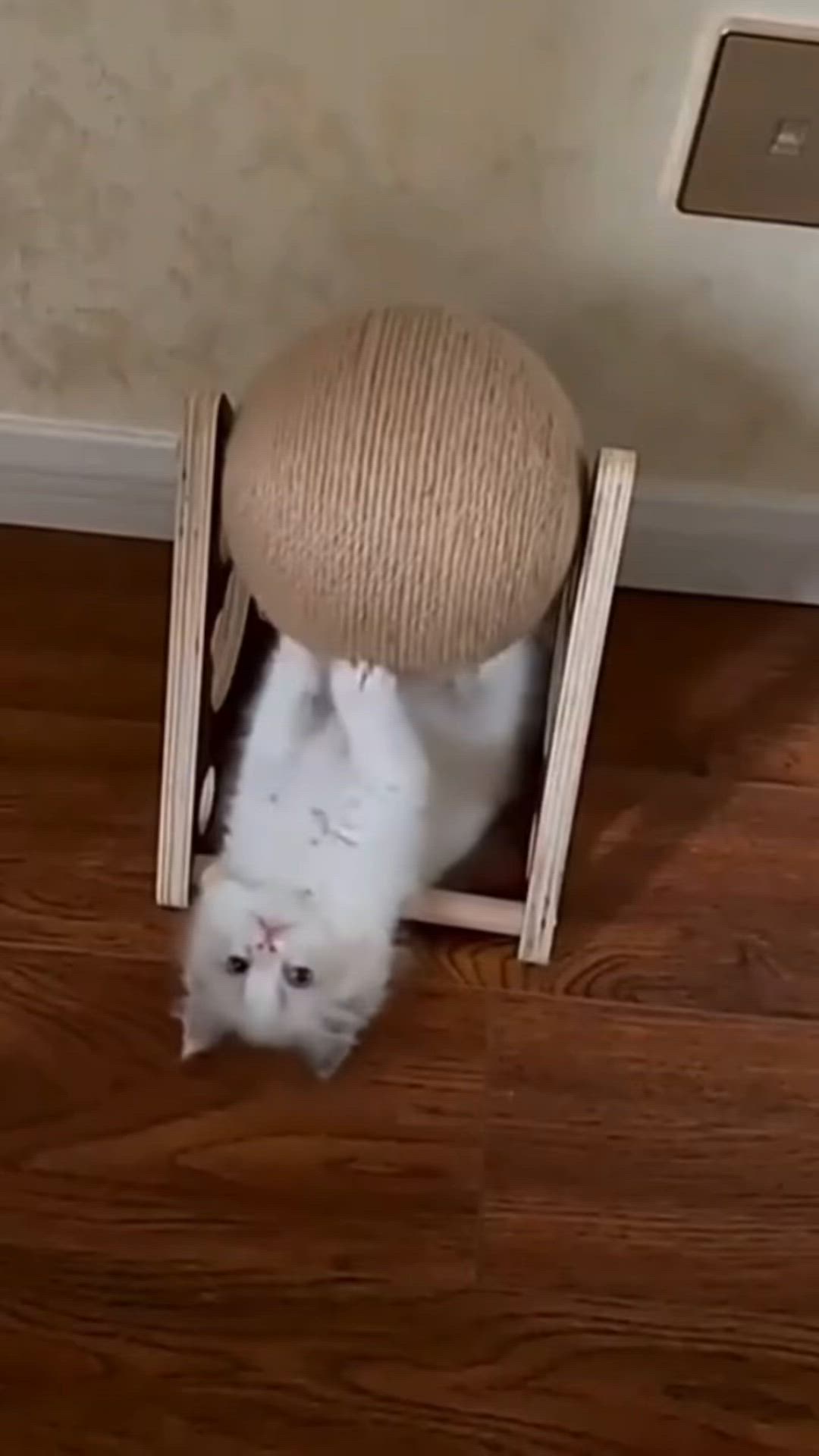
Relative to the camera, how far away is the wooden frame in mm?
922

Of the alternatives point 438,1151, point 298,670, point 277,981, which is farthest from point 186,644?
point 438,1151

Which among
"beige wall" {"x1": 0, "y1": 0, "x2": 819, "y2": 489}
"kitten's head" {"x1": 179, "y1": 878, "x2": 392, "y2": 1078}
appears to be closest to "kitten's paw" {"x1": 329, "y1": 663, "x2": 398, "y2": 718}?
"kitten's head" {"x1": 179, "y1": 878, "x2": 392, "y2": 1078}

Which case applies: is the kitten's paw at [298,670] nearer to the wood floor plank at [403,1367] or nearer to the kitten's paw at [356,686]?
the kitten's paw at [356,686]

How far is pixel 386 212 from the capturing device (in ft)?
3.40

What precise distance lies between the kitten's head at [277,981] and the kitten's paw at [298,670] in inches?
4.3

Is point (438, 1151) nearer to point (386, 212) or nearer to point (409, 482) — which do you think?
point (409, 482)

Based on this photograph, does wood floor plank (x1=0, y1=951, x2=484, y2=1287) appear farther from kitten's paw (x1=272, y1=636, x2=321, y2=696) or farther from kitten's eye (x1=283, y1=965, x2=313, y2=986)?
kitten's paw (x1=272, y1=636, x2=321, y2=696)

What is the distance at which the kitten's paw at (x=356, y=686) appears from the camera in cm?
101

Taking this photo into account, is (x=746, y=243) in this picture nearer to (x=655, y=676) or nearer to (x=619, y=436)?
(x=619, y=436)

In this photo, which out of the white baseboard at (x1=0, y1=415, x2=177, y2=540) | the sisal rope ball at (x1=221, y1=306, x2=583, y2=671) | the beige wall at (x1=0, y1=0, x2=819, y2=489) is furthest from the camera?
the white baseboard at (x1=0, y1=415, x2=177, y2=540)

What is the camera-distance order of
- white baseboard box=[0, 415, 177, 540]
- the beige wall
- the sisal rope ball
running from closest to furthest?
1. the sisal rope ball
2. the beige wall
3. white baseboard box=[0, 415, 177, 540]

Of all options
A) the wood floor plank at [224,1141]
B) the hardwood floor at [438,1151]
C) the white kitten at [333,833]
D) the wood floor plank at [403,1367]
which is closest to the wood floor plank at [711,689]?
the hardwood floor at [438,1151]

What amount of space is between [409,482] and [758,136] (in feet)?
0.88

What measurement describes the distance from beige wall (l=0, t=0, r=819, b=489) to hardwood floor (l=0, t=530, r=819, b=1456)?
0.58 ft
